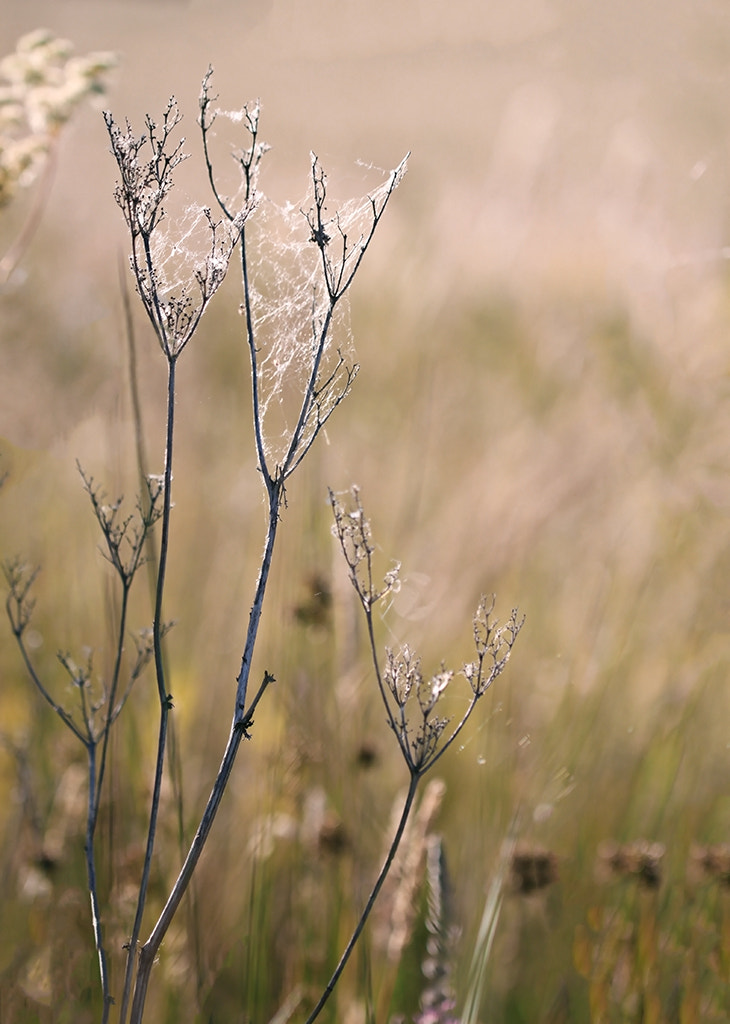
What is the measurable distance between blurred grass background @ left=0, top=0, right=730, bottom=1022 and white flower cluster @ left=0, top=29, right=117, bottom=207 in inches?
4.7

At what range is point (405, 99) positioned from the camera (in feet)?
18.6

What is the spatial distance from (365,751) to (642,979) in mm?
419

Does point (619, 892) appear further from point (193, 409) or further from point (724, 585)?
point (193, 409)

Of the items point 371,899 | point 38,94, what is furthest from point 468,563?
point 371,899

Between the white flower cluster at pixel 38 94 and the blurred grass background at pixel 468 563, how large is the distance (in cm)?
12

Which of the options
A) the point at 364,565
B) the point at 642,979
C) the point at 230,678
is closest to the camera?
the point at 642,979

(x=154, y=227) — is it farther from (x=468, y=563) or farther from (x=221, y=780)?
(x=468, y=563)

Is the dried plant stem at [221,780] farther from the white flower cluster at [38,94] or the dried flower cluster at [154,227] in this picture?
the white flower cluster at [38,94]

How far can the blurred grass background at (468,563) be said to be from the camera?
1.08 metres

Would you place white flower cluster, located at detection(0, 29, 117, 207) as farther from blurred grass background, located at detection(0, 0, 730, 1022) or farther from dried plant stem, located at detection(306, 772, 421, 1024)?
dried plant stem, located at detection(306, 772, 421, 1024)

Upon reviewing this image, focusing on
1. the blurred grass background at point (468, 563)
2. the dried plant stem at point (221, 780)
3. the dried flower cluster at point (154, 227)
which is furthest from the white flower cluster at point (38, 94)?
the dried plant stem at point (221, 780)

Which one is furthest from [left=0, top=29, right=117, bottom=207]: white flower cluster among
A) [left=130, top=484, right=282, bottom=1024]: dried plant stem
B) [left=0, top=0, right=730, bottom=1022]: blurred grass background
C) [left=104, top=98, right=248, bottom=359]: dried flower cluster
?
[left=130, top=484, right=282, bottom=1024]: dried plant stem

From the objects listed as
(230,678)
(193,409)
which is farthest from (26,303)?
(230,678)

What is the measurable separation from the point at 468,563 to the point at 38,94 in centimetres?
95
